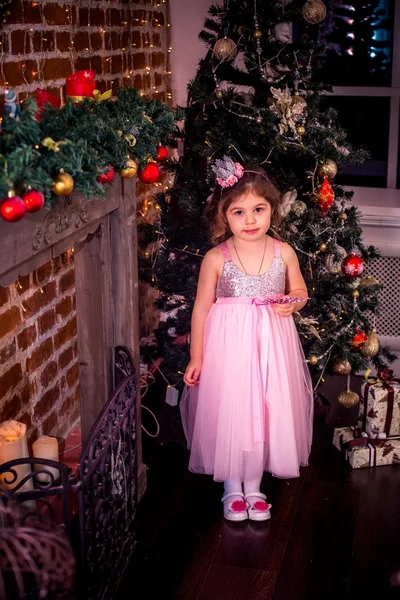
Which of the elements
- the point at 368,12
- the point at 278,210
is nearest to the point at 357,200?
the point at 368,12

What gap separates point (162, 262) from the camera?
3496mm

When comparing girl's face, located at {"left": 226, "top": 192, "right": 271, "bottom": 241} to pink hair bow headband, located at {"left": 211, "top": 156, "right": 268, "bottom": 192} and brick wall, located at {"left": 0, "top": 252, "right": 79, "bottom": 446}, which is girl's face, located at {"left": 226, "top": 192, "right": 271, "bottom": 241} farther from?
brick wall, located at {"left": 0, "top": 252, "right": 79, "bottom": 446}

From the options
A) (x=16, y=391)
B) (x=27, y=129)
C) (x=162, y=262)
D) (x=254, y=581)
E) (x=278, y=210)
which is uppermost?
(x=27, y=129)

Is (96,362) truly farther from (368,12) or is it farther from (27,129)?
(368,12)

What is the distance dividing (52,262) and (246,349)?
86cm

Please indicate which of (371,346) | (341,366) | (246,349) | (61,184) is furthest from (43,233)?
(371,346)

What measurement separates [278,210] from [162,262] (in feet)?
1.94

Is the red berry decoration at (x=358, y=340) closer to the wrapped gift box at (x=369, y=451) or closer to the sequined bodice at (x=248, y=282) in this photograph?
the wrapped gift box at (x=369, y=451)

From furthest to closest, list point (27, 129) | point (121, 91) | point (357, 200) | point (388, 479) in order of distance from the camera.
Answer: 1. point (357, 200)
2. point (388, 479)
3. point (121, 91)
4. point (27, 129)

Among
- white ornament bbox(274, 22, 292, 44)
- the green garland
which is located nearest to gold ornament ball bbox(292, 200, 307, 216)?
white ornament bbox(274, 22, 292, 44)

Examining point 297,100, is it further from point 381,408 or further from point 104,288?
point 381,408

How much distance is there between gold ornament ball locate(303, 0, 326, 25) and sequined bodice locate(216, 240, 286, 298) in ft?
3.18

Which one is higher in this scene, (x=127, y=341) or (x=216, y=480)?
(x=127, y=341)

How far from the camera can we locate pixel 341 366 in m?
3.58
